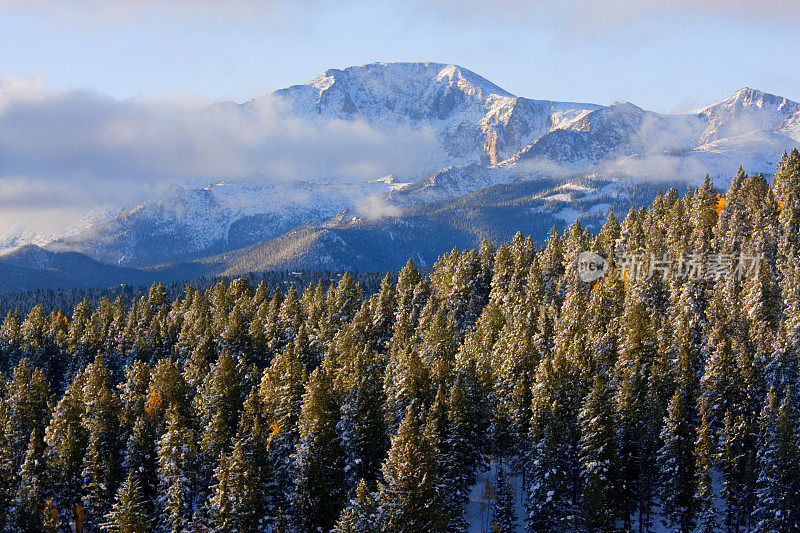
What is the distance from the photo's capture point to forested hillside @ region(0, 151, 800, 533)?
2803 inches

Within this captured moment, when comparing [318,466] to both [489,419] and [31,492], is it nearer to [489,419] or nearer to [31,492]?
[489,419]

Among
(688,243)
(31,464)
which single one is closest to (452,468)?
(31,464)

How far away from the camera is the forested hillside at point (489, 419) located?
71.2 meters

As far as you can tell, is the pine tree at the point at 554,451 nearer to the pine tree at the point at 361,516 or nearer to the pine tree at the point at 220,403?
the pine tree at the point at 361,516

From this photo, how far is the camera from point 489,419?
8338 centimetres

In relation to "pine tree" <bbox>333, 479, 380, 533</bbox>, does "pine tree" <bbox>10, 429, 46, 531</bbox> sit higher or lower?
lower

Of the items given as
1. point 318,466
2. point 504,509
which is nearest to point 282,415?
point 318,466

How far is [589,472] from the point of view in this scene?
2837 inches

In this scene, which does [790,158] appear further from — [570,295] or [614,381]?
[614,381]

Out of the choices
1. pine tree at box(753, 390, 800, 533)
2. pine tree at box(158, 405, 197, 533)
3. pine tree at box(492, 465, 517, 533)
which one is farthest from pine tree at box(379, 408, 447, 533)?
pine tree at box(753, 390, 800, 533)

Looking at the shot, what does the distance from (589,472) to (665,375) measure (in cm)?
1616

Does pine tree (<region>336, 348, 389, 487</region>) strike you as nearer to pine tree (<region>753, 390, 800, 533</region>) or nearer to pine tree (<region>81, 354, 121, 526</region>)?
pine tree (<region>81, 354, 121, 526</region>)

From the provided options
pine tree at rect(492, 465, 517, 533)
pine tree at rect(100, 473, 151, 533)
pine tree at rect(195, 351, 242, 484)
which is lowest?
pine tree at rect(492, 465, 517, 533)

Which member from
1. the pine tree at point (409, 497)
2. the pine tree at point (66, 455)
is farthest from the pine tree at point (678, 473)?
the pine tree at point (66, 455)
